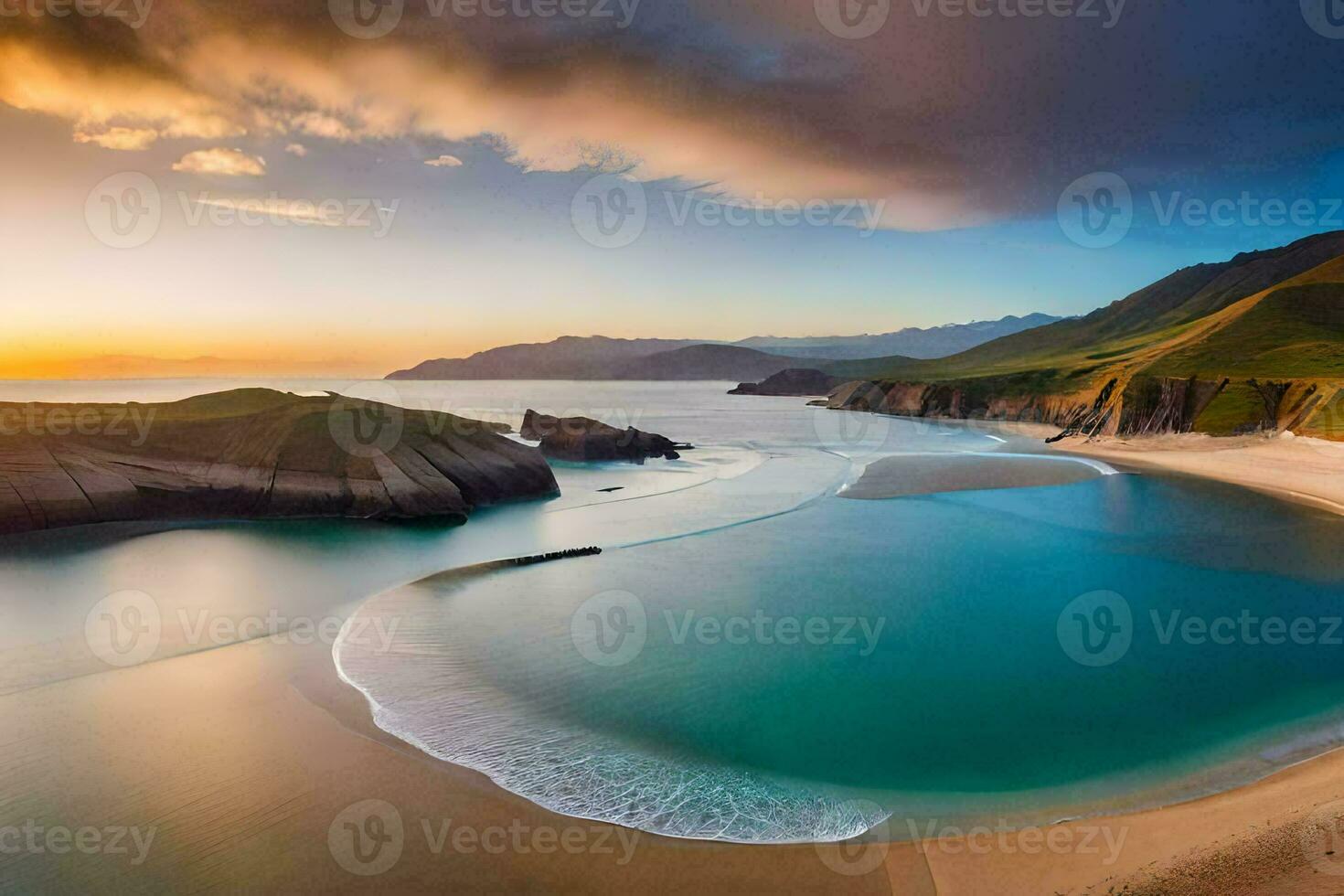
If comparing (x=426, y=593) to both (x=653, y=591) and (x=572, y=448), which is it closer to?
(x=653, y=591)

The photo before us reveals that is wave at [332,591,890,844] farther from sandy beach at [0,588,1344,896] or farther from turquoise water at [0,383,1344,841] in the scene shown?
sandy beach at [0,588,1344,896]

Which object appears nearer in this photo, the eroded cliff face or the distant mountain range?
the eroded cliff face

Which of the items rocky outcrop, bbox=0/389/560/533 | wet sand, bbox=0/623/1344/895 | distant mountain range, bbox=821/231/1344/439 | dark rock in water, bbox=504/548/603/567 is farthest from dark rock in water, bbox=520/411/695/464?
distant mountain range, bbox=821/231/1344/439

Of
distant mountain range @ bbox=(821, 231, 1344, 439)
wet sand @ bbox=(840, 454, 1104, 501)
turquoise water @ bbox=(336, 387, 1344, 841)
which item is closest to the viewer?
turquoise water @ bbox=(336, 387, 1344, 841)

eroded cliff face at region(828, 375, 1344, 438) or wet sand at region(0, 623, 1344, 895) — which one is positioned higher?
eroded cliff face at region(828, 375, 1344, 438)

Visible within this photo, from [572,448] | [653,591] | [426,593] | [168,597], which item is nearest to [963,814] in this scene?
[653,591]

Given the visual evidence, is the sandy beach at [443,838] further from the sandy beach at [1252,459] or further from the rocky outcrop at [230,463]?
the sandy beach at [1252,459]
